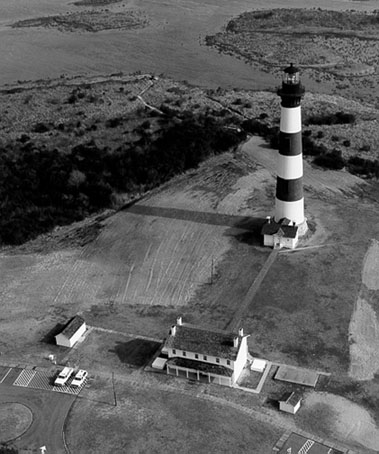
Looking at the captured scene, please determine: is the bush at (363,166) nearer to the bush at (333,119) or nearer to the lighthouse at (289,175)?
the bush at (333,119)

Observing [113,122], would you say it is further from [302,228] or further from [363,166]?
[302,228]

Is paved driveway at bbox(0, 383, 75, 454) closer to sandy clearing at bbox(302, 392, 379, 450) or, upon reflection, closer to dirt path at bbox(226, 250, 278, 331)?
dirt path at bbox(226, 250, 278, 331)

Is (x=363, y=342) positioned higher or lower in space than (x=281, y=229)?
lower

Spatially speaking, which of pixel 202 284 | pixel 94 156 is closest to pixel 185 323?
pixel 202 284

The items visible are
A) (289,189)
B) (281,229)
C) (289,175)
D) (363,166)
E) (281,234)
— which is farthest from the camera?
(363,166)

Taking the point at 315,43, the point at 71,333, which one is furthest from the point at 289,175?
the point at 315,43

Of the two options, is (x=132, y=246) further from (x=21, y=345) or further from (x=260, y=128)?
(x=260, y=128)
